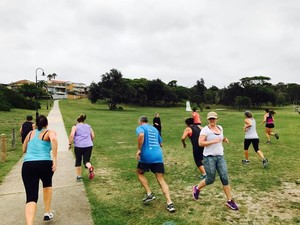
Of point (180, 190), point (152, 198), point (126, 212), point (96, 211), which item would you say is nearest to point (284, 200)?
point (180, 190)

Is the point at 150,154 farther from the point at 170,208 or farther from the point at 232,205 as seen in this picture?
the point at 232,205

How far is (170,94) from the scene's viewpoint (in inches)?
3118

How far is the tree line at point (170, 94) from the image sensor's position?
63375mm

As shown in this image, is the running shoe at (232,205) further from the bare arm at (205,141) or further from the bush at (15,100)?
the bush at (15,100)

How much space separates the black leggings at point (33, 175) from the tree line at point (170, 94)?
5603 centimetres

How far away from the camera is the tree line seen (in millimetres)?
63375

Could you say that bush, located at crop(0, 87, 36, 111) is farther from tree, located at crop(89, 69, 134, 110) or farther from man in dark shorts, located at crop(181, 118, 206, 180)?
man in dark shorts, located at crop(181, 118, 206, 180)

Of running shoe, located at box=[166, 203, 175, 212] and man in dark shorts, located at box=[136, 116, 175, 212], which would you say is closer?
running shoe, located at box=[166, 203, 175, 212]

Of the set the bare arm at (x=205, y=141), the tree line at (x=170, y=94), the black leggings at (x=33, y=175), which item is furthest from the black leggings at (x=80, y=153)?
the tree line at (x=170, y=94)

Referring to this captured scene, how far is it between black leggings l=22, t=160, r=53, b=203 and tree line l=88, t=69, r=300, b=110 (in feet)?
184

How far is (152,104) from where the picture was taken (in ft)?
271

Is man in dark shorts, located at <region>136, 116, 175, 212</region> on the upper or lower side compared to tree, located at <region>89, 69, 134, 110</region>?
lower

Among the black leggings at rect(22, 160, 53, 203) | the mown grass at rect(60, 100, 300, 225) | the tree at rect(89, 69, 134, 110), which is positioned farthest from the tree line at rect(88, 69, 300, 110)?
the black leggings at rect(22, 160, 53, 203)

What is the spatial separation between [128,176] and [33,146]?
4.04 meters
